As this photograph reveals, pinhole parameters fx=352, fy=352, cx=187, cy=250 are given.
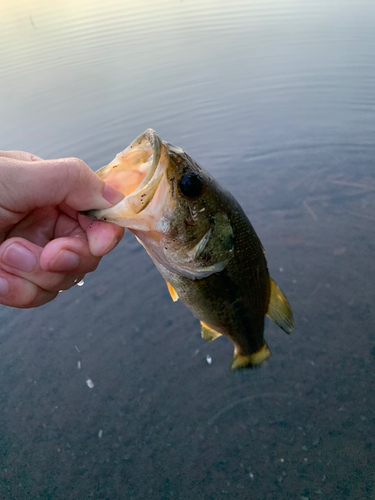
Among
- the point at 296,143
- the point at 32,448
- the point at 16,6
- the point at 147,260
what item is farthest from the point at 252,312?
the point at 16,6

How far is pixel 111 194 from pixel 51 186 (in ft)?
0.99

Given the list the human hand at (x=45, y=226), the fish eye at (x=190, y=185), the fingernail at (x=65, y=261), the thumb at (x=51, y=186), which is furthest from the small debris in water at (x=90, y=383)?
the fish eye at (x=190, y=185)

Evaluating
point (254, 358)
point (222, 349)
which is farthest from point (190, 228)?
point (222, 349)

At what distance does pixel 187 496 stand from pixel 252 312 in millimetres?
1587

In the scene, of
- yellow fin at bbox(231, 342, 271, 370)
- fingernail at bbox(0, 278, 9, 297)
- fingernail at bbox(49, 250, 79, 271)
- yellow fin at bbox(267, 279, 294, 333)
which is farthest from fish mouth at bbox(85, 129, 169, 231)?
yellow fin at bbox(231, 342, 271, 370)

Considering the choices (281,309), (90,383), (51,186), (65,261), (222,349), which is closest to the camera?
(51,186)

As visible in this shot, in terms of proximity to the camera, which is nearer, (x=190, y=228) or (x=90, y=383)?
(x=190, y=228)

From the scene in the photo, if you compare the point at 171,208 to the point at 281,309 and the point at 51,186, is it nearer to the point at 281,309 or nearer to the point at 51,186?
the point at 51,186

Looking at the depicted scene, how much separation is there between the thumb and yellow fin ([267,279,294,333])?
4.12ft

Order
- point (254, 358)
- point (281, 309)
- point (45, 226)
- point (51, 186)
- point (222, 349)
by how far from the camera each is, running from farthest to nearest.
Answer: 1. point (222, 349)
2. point (254, 358)
3. point (281, 309)
4. point (45, 226)
5. point (51, 186)

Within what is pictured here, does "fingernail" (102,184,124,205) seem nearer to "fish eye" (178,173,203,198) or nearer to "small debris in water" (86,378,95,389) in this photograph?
"fish eye" (178,173,203,198)

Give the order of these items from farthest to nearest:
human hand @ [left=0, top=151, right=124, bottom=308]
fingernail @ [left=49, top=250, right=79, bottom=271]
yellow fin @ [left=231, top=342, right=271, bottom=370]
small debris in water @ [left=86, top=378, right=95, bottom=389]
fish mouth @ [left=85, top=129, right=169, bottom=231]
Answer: small debris in water @ [left=86, top=378, right=95, bottom=389], yellow fin @ [left=231, top=342, right=271, bottom=370], fingernail @ [left=49, top=250, right=79, bottom=271], human hand @ [left=0, top=151, right=124, bottom=308], fish mouth @ [left=85, top=129, right=169, bottom=231]

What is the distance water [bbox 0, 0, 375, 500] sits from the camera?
2869 millimetres

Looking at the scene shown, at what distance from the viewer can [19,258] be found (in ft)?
6.11
